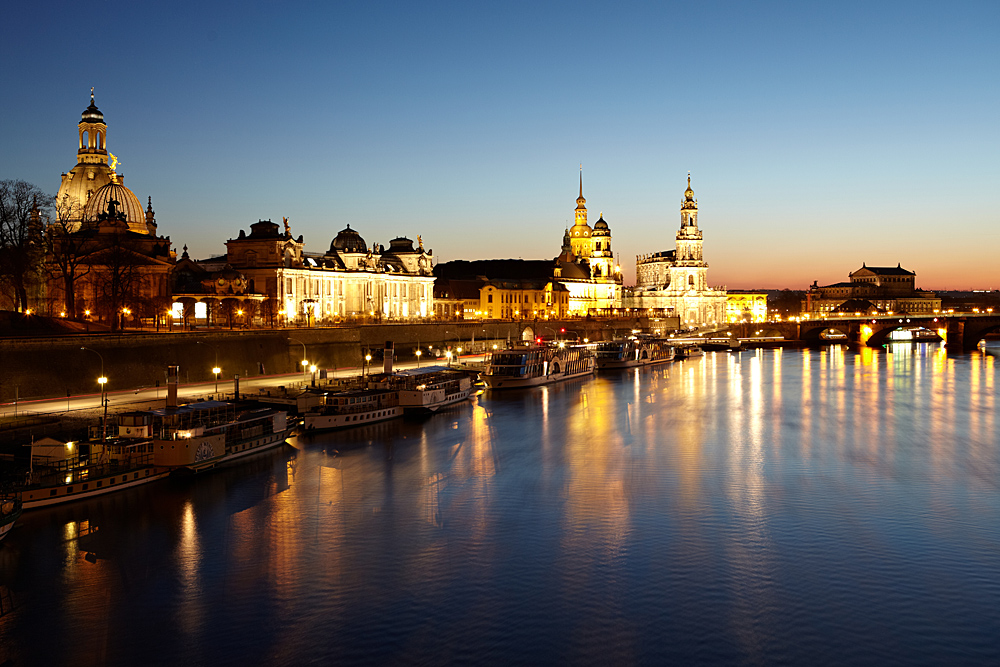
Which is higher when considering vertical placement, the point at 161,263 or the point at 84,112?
the point at 84,112

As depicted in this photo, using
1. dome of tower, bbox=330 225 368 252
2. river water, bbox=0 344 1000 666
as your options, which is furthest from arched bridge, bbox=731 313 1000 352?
river water, bbox=0 344 1000 666

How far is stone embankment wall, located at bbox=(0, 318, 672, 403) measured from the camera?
48188 millimetres

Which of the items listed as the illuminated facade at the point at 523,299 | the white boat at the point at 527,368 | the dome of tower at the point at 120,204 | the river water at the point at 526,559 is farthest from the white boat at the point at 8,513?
the illuminated facade at the point at 523,299

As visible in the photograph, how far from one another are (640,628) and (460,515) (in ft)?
38.1

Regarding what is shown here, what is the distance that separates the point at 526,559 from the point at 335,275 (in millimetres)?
89870

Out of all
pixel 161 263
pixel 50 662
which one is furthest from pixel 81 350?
pixel 50 662

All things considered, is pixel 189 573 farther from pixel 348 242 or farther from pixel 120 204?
pixel 348 242

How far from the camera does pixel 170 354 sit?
58.1m

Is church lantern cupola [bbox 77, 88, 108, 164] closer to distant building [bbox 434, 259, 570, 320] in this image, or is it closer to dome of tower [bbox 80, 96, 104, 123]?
dome of tower [bbox 80, 96, 104, 123]

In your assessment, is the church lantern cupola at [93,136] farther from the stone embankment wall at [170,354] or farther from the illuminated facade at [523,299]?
the illuminated facade at [523,299]

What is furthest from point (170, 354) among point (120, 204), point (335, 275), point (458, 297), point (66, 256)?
point (458, 297)

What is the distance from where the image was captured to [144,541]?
1094 inches

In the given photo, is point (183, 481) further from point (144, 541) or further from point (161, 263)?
point (161, 263)

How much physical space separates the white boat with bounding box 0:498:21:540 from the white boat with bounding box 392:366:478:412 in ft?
101
